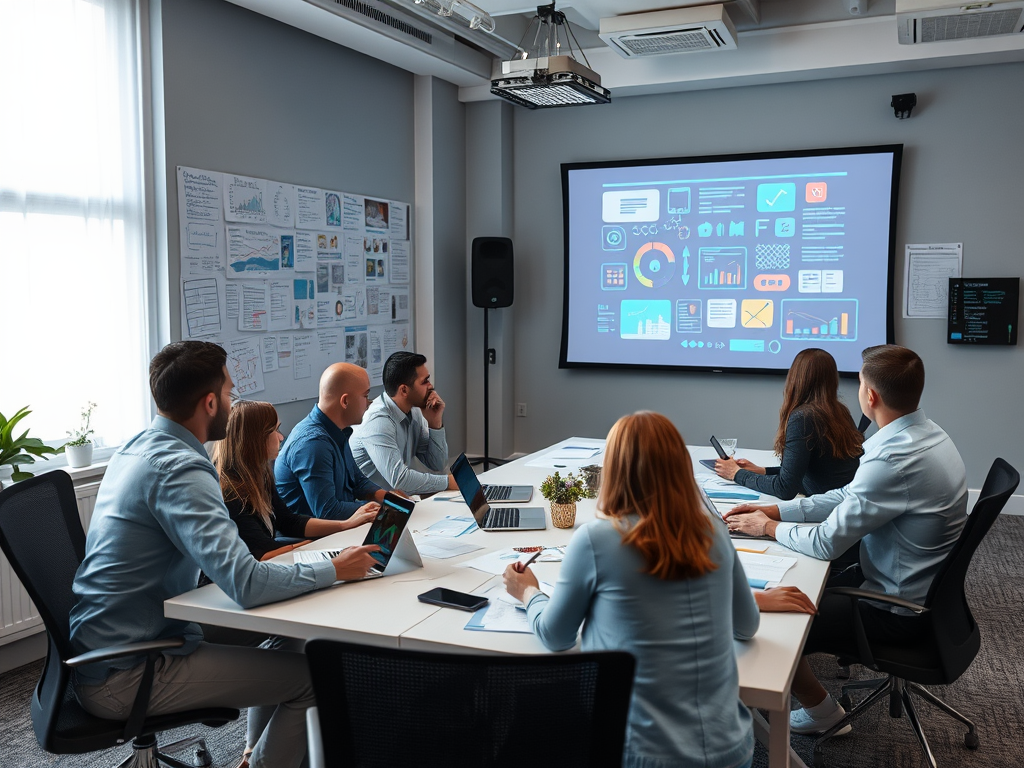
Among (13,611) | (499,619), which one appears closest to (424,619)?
(499,619)

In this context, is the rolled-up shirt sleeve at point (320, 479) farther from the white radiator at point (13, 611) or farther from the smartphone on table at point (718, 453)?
the smartphone on table at point (718, 453)

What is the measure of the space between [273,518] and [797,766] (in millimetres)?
1757

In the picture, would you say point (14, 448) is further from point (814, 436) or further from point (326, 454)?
point (814, 436)

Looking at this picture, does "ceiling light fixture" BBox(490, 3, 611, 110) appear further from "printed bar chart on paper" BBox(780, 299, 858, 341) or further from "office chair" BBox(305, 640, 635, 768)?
"office chair" BBox(305, 640, 635, 768)

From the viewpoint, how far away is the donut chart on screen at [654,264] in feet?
20.4

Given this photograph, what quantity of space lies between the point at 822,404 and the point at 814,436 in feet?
0.45

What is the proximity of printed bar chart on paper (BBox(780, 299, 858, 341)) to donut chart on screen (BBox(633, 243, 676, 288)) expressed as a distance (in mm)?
835

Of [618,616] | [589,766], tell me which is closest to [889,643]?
[618,616]

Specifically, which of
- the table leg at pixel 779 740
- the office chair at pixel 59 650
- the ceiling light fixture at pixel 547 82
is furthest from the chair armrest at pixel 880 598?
the ceiling light fixture at pixel 547 82

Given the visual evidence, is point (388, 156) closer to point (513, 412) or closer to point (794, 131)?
point (513, 412)

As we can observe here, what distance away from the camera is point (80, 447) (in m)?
3.62

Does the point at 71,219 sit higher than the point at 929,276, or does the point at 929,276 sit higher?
the point at 71,219

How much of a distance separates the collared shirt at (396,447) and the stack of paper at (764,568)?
1465 millimetres

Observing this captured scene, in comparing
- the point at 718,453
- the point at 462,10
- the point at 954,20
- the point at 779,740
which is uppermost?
the point at 954,20
